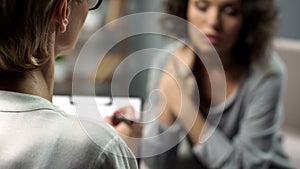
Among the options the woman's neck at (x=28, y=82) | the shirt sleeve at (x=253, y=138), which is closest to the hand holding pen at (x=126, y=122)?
the woman's neck at (x=28, y=82)

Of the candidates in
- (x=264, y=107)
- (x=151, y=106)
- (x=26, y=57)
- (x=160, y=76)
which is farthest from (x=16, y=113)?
(x=264, y=107)

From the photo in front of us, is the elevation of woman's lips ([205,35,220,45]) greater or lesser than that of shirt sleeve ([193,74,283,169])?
greater

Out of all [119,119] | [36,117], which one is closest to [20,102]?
[36,117]

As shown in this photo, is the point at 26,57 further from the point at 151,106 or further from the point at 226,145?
the point at 226,145

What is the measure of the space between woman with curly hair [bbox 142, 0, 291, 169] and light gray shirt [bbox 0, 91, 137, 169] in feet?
2.31

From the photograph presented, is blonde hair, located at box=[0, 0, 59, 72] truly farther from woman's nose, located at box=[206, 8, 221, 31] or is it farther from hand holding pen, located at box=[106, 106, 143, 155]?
woman's nose, located at box=[206, 8, 221, 31]

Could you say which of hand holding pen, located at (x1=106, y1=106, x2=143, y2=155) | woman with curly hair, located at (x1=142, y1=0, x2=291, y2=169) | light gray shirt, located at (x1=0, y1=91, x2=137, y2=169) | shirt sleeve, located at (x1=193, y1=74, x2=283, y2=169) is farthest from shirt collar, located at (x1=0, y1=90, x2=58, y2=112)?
shirt sleeve, located at (x1=193, y1=74, x2=283, y2=169)

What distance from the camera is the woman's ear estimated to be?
604mm

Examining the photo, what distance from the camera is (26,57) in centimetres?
61

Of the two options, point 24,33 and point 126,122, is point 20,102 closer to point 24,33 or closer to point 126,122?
point 24,33

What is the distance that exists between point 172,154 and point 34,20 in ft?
2.39

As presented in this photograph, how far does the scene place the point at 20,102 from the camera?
605mm

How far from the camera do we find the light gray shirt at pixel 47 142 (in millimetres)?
584

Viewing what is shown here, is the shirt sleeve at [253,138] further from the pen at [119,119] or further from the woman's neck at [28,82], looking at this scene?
the woman's neck at [28,82]
